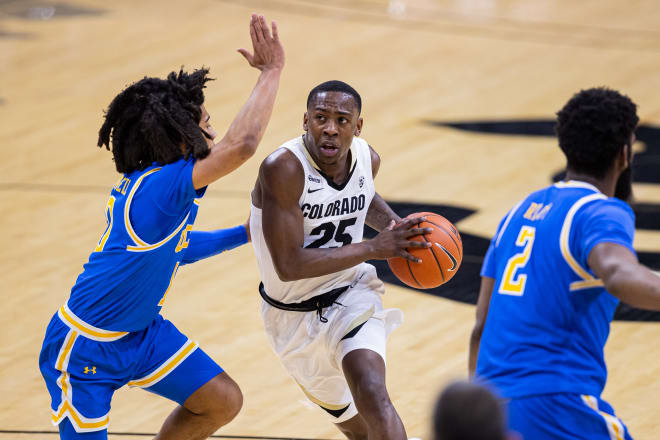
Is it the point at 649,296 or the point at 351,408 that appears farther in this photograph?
the point at 351,408

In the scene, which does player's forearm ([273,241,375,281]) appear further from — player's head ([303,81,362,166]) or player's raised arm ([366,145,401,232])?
player's raised arm ([366,145,401,232])

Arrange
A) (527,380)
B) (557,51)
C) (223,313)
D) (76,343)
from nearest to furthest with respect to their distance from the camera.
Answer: (527,380), (76,343), (223,313), (557,51)

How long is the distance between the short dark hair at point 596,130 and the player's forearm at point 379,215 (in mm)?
1554

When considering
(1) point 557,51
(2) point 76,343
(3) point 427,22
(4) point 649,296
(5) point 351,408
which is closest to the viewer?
(4) point 649,296

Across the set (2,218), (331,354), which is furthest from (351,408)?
(2,218)

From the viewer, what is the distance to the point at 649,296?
2951 millimetres

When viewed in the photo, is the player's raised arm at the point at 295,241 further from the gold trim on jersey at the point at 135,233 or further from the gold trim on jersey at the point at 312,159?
the gold trim on jersey at the point at 135,233

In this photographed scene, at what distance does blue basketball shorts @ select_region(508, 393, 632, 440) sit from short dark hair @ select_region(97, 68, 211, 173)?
164 centimetres

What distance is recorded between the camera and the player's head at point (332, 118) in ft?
14.5

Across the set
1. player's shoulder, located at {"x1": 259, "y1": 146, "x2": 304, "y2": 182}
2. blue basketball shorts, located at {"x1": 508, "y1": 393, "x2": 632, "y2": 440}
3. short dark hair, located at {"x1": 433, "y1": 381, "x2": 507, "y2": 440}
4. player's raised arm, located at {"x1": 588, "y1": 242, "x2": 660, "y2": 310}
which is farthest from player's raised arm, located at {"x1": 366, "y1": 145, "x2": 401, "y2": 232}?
short dark hair, located at {"x1": 433, "y1": 381, "x2": 507, "y2": 440}

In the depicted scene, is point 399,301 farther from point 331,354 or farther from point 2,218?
point 2,218

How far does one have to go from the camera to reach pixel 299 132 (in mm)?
10914

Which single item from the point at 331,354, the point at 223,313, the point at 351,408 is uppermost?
the point at 331,354

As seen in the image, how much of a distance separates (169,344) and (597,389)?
74.5 inches
